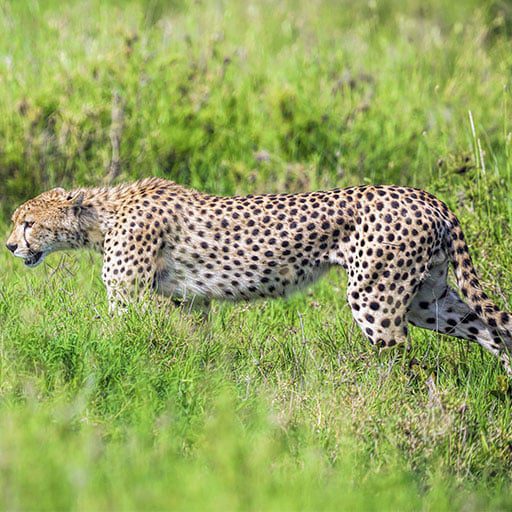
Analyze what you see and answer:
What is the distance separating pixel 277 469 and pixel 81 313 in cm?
145

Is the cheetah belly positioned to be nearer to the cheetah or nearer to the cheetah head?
the cheetah

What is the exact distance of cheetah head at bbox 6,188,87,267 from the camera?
5336 millimetres

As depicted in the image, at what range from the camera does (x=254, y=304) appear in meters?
5.62

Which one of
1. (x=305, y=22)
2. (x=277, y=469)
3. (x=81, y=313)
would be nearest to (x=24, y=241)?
(x=81, y=313)

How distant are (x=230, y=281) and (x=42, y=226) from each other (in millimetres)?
999

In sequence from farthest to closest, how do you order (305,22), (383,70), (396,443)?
(305,22) → (383,70) → (396,443)

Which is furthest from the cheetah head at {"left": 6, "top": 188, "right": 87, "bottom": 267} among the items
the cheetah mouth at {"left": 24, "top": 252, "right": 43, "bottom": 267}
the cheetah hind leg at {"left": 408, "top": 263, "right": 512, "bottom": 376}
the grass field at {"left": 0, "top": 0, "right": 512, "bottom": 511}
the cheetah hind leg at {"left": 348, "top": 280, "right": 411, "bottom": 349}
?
the cheetah hind leg at {"left": 408, "top": 263, "right": 512, "bottom": 376}

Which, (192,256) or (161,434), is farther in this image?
(192,256)

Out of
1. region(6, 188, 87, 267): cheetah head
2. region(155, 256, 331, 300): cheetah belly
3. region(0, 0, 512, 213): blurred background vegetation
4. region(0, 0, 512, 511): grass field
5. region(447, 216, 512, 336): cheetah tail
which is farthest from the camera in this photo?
region(0, 0, 512, 213): blurred background vegetation

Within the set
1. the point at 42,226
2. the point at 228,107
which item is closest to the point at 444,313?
the point at 42,226

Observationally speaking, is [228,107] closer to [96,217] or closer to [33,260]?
[96,217]

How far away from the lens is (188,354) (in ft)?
14.9

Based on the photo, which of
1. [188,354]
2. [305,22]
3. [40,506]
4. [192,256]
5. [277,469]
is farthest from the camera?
[305,22]

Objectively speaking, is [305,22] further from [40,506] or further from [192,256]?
[40,506]
